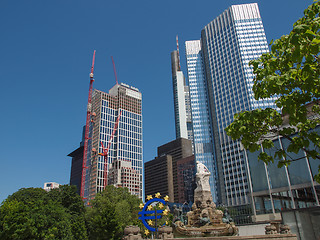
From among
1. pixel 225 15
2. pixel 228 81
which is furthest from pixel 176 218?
pixel 225 15

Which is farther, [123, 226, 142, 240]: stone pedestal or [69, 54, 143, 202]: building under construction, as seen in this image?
[69, 54, 143, 202]: building under construction

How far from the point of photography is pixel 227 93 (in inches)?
5472

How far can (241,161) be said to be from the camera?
127 meters

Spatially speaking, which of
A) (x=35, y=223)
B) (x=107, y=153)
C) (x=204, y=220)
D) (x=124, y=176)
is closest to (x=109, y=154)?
(x=107, y=153)

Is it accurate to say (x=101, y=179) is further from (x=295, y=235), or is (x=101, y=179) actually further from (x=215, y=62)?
(x=295, y=235)

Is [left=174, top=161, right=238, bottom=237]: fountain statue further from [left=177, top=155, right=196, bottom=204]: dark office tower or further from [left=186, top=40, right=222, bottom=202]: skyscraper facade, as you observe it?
[left=177, top=155, right=196, bottom=204]: dark office tower

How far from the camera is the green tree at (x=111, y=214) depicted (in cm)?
4169

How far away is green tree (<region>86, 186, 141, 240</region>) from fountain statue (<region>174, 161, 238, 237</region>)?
47.2 ft

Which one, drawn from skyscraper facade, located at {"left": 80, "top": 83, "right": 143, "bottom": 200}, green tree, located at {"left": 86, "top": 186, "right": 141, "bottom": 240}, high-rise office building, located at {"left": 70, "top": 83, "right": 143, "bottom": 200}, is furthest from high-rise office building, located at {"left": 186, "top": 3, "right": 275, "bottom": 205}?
green tree, located at {"left": 86, "top": 186, "right": 141, "bottom": 240}

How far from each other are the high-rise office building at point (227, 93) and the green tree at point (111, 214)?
70605 millimetres

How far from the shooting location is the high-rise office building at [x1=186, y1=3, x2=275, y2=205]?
12739 cm

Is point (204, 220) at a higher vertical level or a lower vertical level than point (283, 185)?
lower

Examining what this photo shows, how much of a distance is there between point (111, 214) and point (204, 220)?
18632 millimetres

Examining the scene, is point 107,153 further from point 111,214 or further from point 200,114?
point 111,214
